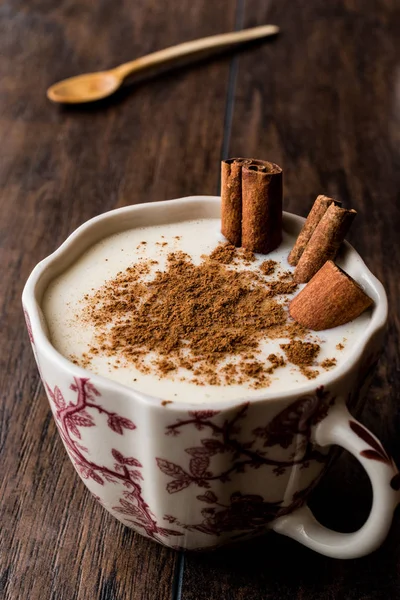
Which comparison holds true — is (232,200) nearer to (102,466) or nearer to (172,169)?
(102,466)

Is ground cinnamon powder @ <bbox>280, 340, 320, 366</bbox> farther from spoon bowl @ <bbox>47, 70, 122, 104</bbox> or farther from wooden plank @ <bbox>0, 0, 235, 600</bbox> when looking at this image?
spoon bowl @ <bbox>47, 70, 122, 104</bbox>

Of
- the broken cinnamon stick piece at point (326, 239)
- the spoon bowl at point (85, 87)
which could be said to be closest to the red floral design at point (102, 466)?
the broken cinnamon stick piece at point (326, 239)

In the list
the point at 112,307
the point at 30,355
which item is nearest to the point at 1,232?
the point at 30,355

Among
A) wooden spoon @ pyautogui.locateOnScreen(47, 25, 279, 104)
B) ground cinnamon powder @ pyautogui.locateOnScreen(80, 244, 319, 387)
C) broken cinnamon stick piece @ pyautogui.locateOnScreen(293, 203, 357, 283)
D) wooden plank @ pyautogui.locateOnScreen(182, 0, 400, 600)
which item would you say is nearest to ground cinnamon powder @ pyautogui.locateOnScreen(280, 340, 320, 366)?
ground cinnamon powder @ pyautogui.locateOnScreen(80, 244, 319, 387)

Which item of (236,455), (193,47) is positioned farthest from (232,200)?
(193,47)

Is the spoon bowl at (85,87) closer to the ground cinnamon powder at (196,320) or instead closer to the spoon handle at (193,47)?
the spoon handle at (193,47)

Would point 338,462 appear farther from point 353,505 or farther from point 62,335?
point 62,335
